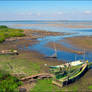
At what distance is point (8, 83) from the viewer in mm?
15633

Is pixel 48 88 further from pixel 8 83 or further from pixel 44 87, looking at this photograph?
pixel 8 83

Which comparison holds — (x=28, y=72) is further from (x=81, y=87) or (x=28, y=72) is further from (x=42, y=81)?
(x=81, y=87)

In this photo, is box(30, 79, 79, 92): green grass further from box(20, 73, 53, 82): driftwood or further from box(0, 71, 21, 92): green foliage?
box(0, 71, 21, 92): green foliage

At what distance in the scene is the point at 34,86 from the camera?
643 inches

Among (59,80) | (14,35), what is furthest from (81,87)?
(14,35)

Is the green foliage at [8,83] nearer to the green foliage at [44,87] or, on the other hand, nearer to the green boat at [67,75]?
the green foliage at [44,87]

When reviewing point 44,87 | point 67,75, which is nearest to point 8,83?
point 44,87

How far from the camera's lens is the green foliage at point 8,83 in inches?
581

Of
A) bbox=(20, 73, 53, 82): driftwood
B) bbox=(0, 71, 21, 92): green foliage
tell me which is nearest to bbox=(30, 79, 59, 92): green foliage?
bbox=(20, 73, 53, 82): driftwood

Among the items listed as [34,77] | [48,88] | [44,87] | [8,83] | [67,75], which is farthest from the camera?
[67,75]

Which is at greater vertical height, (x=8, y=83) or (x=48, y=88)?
(x=8, y=83)

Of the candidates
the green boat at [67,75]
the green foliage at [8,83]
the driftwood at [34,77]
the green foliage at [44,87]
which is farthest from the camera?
the driftwood at [34,77]

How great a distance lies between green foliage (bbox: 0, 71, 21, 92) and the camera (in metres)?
14.7

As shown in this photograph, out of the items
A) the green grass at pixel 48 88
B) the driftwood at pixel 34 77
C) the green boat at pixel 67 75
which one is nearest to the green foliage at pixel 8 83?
the driftwood at pixel 34 77
